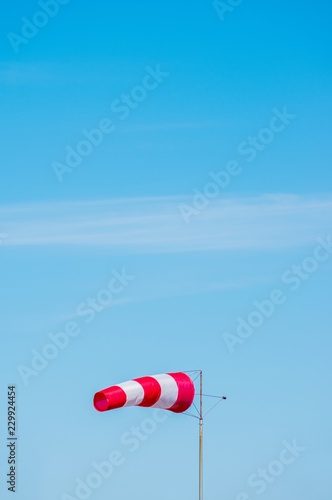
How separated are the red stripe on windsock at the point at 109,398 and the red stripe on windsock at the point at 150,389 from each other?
1.81 metres

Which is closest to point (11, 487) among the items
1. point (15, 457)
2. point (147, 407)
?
point (15, 457)

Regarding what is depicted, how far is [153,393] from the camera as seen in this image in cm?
6581

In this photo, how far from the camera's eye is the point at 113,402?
63.3 metres

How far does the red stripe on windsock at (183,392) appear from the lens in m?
66.9

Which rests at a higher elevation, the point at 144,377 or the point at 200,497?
the point at 144,377

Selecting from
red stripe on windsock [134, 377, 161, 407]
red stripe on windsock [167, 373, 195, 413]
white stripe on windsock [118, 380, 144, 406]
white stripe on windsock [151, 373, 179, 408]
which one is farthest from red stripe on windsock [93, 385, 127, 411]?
red stripe on windsock [167, 373, 195, 413]

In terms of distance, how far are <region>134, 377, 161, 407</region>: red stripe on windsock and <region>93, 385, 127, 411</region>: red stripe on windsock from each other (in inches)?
71.4

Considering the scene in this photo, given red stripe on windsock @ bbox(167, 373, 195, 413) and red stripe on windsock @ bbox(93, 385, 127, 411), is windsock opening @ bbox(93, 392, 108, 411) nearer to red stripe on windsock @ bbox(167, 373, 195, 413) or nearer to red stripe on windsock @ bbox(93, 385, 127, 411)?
red stripe on windsock @ bbox(93, 385, 127, 411)

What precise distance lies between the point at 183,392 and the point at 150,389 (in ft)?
6.61

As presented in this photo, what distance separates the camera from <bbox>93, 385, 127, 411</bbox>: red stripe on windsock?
63.2 m

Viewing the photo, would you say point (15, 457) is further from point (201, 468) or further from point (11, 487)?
point (201, 468)

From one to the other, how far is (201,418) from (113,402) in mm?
4541

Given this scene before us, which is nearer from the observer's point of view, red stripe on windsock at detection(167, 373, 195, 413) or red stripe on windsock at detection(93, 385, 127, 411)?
red stripe on windsock at detection(93, 385, 127, 411)

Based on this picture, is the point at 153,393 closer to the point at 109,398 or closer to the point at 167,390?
the point at 167,390
